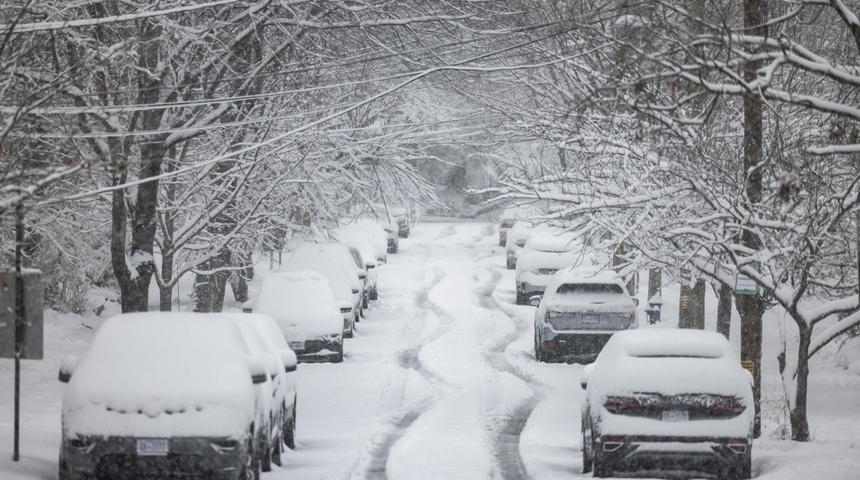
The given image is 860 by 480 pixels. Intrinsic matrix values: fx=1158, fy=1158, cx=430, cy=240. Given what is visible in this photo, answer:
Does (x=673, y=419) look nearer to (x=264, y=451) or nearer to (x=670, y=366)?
(x=670, y=366)

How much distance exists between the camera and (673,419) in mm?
10984

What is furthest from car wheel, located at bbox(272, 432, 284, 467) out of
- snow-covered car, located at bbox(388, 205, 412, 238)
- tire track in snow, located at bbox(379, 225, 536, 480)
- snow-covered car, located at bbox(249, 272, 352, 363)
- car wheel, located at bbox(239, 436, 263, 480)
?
snow-covered car, located at bbox(388, 205, 412, 238)

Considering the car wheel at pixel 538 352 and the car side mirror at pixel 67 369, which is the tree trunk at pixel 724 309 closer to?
the car wheel at pixel 538 352

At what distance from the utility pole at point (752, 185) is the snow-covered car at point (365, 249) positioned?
17473mm

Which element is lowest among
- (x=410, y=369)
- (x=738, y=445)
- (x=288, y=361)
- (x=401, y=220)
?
(x=410, y=369)

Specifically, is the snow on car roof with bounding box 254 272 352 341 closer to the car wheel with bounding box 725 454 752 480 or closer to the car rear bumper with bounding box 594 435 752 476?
the car rear bumper with bounding box 594 435 752 476

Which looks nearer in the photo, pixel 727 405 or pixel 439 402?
pixel 727 405

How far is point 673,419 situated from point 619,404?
523 millimetres

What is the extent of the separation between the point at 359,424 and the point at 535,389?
446 centimetres

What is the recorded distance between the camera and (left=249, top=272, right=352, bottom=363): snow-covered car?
2116 cm

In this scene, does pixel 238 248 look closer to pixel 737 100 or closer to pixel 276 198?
pixel 276 198

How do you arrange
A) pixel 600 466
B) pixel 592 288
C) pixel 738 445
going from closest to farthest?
pixel 738 445, pixel 600 466, pixel 592 288

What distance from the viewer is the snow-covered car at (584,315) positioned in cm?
2094

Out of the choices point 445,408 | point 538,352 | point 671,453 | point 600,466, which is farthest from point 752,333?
point 538,352
